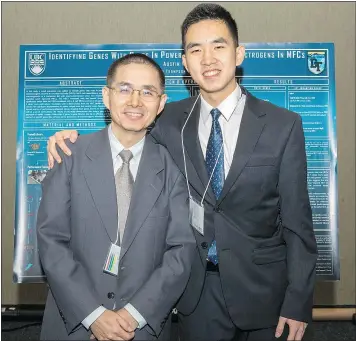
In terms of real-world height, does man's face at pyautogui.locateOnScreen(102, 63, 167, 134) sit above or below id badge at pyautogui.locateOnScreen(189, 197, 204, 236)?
above

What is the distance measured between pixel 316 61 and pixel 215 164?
155 centimetres

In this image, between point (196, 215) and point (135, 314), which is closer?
point (135, 314)

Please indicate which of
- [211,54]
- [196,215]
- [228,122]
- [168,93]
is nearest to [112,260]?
[196,215]


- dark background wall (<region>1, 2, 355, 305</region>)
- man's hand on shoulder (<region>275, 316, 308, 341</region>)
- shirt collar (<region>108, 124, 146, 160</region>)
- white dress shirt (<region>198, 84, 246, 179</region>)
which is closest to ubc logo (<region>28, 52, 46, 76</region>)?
dark background wall (<region>1, 2, 355, 305</region>)

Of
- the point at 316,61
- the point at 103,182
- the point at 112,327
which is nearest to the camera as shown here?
the point at 112,327

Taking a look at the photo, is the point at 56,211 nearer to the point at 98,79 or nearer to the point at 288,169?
the point at 288,169

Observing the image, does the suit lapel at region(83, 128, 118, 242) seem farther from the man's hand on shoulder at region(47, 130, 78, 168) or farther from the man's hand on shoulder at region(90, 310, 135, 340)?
the man's hand on shoulder at region(90, 310, 135, 340)

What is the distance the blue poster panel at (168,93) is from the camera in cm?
276

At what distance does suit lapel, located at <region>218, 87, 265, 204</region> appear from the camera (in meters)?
1.62

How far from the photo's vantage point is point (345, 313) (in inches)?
126

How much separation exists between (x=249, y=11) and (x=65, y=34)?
5.02 ft

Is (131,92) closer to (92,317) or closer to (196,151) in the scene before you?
(196,151)

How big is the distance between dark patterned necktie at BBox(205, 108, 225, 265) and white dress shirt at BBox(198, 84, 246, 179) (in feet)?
0.09

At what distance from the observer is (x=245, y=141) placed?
1652 millimetres
